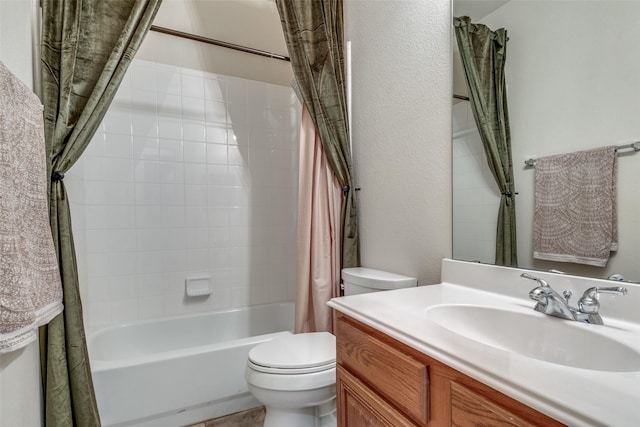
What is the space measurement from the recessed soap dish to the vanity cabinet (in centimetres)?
148

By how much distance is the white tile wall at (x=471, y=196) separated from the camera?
1.16m

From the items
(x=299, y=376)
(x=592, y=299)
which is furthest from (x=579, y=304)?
(x=299, y=376)

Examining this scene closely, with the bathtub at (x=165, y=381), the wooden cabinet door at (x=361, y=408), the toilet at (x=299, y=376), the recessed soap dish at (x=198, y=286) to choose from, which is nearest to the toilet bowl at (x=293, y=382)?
the toilet at (x=299, y=376)

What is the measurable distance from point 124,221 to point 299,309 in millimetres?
1241

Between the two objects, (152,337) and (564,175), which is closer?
(564,175)

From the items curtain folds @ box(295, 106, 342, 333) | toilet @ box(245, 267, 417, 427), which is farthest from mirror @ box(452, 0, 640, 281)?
curtain folds @ box(295, 106, 342, 333)

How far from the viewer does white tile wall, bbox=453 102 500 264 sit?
1.16m

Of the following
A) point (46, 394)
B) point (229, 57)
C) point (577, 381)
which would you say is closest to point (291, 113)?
point (229, 57)

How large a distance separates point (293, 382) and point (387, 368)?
21.7 inches

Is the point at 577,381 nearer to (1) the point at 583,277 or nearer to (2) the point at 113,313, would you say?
(1) the point at 583,277

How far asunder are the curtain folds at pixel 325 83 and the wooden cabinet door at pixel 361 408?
845mm

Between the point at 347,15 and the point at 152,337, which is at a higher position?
the point at 347,15

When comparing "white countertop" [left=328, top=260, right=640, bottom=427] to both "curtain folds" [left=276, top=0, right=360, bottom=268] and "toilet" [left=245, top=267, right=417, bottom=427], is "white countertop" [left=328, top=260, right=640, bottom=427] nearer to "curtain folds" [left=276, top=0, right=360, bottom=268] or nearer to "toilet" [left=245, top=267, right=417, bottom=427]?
"toilet" [left=245, top=267, right=417, bottom=427]

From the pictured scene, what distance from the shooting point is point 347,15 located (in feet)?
6.31
